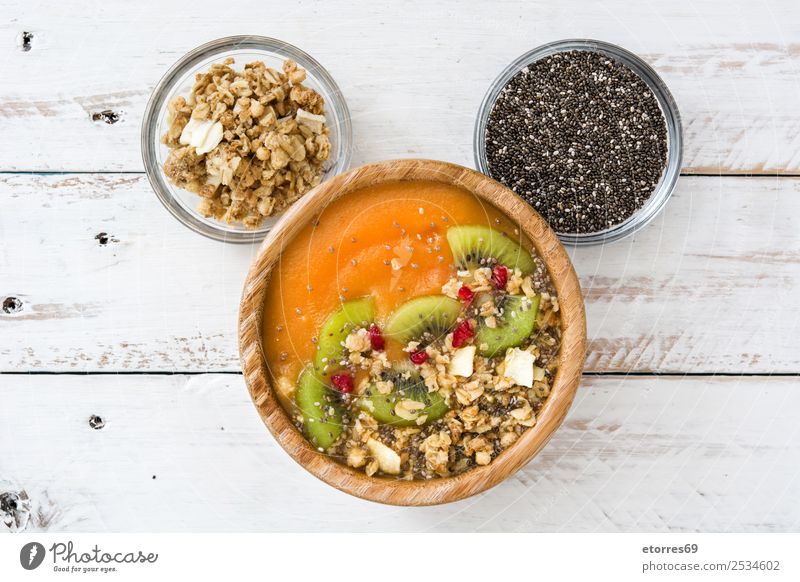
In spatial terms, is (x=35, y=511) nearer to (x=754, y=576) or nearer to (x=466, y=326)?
(x=466, y=326)

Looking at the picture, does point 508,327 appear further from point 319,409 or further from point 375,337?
point 319,409

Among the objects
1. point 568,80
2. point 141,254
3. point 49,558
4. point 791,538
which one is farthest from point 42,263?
point 791,538

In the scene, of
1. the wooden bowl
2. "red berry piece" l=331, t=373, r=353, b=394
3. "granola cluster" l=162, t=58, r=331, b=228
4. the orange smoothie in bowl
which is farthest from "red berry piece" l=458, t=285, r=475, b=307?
"granola cluster" l=162, t=58, r=331, b=228

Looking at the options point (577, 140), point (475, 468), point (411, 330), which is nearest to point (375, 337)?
point (411, 330)

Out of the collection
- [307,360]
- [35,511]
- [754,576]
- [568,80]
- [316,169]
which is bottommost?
[754,576]

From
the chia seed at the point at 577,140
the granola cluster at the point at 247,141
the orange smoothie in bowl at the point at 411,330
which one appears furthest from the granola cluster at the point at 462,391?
the granola cluster at the point at 247,141
